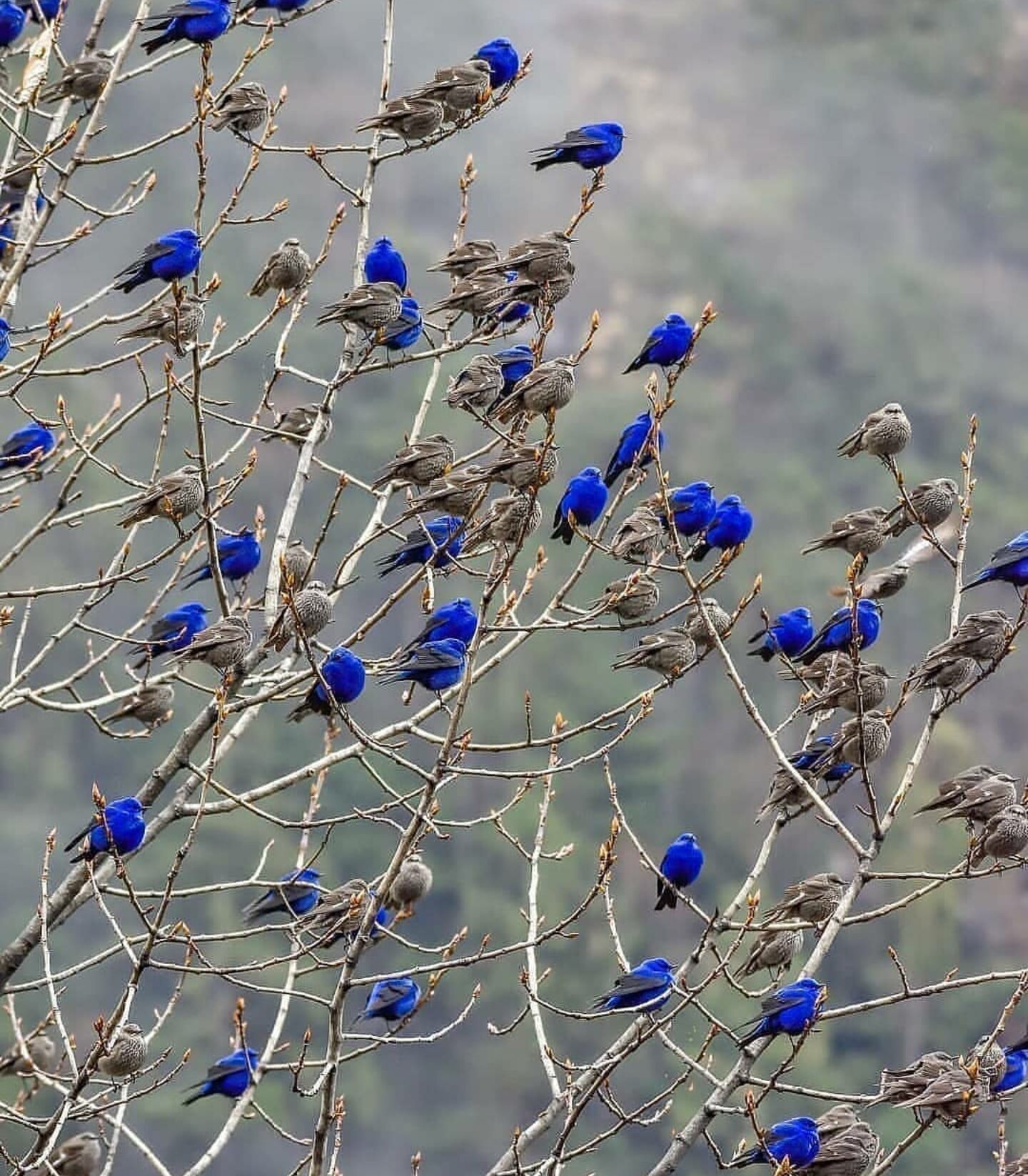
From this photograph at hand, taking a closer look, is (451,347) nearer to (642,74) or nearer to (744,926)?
(744,926)

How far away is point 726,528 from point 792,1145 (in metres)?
2.27

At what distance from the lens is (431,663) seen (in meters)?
6.64

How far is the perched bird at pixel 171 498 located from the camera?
6848 millimetres

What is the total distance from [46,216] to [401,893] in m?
2.78

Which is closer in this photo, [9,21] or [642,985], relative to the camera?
[642,985]

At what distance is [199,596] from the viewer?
1353 inches

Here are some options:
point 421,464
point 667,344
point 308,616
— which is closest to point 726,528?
point 667,344

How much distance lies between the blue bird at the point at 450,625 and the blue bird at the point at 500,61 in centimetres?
222

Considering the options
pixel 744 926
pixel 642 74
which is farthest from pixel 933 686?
pixel 642 74

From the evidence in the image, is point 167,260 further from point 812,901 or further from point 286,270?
point 812,901

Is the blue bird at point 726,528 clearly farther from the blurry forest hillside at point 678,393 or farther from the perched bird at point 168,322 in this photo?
the blurry forest hillside at point 678,393

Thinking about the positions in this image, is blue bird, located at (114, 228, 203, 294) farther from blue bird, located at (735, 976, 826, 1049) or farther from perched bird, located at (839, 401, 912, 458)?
blue bird, located at (735, 976, 826, 1049)

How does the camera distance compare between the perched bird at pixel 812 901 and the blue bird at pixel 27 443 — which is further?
the blue bird at pixel 27 443

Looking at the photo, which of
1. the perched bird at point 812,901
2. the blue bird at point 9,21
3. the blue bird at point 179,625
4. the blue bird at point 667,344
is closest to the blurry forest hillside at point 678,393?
the blue bird at point 179,625
